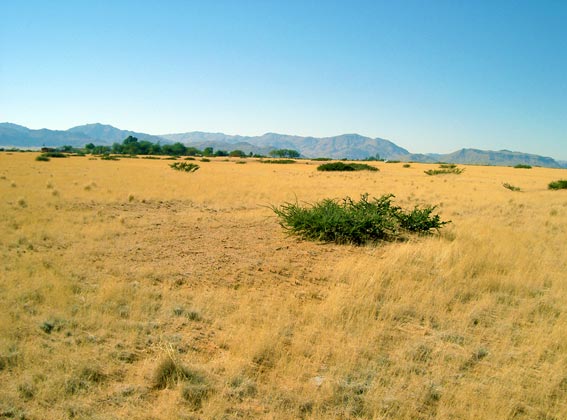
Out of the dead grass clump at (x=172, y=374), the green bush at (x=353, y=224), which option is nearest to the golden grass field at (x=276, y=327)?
the dead grass clump at (x=172, y=374)

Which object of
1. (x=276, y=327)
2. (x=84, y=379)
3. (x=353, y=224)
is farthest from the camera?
(x=353, y=224)

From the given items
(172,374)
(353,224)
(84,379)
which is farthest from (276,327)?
(353,224)

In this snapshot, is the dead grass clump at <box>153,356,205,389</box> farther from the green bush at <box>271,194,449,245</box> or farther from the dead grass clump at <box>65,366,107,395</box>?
the green bush at <box>271,194,449,245</box>

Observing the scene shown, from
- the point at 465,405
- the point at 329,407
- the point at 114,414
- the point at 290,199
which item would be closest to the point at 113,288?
the point at 114,414

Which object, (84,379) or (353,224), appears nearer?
(84,379)

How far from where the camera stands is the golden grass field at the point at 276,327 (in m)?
3.53

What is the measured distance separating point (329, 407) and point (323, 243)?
20.0 feet

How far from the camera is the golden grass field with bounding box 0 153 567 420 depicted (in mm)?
3527

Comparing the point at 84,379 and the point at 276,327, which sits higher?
the point at 276,327

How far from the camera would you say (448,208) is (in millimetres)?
17125

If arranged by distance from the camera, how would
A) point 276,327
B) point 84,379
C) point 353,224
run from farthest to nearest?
point 353,224 < point 276,327 < point 84,379

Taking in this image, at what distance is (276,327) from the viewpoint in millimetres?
4832

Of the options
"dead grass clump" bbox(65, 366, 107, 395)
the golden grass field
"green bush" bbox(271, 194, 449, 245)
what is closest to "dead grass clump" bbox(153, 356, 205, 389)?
the golden grass field

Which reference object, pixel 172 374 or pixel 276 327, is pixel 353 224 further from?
pixel 172 374
